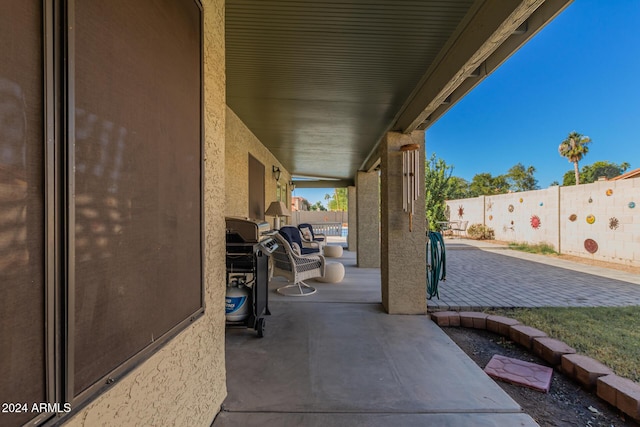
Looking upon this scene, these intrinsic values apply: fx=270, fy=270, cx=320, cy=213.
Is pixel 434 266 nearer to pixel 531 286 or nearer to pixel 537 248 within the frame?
pixel 531 286

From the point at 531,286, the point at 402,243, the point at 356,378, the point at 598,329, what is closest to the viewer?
the point at 356,378

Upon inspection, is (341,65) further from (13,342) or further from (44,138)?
(13,342)

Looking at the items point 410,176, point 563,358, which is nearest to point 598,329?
point 563,358

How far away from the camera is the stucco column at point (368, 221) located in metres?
6.99

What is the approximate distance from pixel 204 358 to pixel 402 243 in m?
2.88

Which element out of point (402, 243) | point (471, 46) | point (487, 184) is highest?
point (487, 184)

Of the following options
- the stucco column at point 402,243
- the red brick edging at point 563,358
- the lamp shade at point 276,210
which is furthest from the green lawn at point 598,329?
the lamp shade at point 276,210

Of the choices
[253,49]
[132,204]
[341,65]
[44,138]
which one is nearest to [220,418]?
Result: [132,204]

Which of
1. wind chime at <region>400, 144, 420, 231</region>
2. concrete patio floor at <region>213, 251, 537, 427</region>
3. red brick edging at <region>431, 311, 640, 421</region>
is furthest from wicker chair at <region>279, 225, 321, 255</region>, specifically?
red brick edging at <region>431, 311, 640, 421</region>

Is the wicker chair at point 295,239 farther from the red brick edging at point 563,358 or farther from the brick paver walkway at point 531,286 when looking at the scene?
the red brick edging at point 563,358

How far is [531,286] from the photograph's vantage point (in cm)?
506

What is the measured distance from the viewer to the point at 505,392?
6.87ft

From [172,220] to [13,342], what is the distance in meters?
0.68

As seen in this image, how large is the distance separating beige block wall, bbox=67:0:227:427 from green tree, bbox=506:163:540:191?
4218cm
